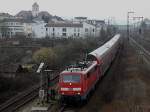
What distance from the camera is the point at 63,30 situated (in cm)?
12375

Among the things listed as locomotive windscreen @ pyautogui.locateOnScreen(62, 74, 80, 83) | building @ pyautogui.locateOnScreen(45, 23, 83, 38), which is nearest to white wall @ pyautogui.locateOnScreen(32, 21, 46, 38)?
building @ pyautogui.locateOnScreen(45, 23, 83, 38)

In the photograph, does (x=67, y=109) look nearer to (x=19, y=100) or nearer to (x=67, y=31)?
(x=19, y=100)

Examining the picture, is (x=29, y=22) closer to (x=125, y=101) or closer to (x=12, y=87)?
(x=12, y=87)

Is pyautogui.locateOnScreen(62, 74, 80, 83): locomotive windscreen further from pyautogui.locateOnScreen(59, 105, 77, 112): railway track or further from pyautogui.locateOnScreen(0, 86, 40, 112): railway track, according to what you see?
pyautogui.locateOnScreen(0, 86, 40, 112): railway track

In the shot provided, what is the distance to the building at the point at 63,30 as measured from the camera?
4791 inches

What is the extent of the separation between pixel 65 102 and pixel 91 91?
11.2ft

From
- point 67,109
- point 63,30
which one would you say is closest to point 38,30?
point 63,30

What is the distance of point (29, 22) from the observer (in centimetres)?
13100

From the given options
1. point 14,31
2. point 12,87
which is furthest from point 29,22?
point 12,87

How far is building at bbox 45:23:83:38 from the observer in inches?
4791

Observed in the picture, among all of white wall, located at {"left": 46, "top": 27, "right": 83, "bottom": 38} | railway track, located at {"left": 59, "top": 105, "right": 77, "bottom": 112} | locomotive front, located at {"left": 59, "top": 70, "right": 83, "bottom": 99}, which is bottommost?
railway track, located at {"left": 59, "top": 105, "right": 77, "bottom": 112}

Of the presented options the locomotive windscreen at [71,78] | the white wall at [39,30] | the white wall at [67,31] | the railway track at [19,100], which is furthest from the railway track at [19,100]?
the white wall at [39,30]

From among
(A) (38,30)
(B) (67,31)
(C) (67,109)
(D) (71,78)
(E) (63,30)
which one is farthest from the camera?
(B) (67,31)

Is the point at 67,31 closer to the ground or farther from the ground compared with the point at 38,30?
closer to the ground
